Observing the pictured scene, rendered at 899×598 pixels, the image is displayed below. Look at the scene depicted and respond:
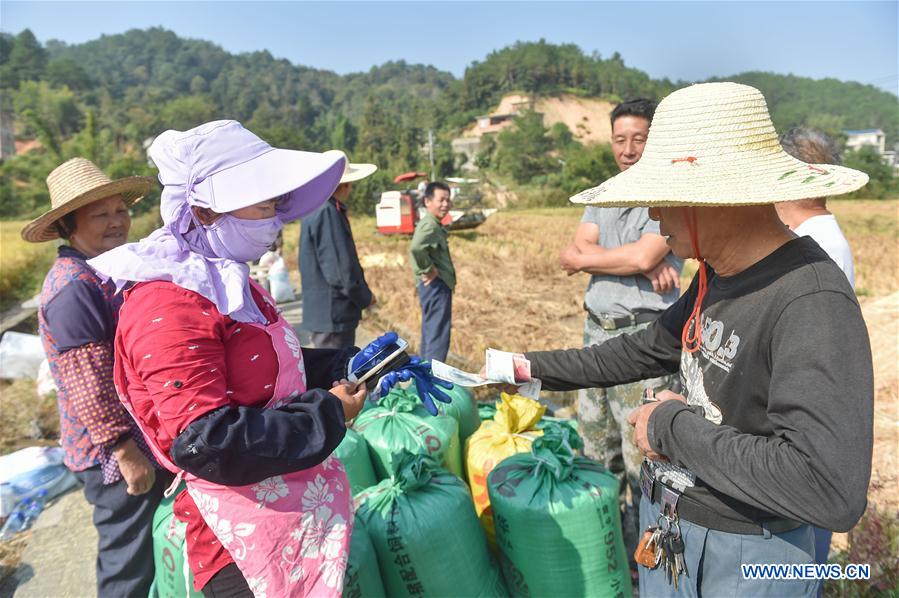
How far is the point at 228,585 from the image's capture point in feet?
4.60

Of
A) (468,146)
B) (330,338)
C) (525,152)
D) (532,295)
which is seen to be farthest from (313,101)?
(330,338)

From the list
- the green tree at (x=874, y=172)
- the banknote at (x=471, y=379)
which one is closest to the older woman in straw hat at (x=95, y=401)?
the banknote at (x=471, y=379)

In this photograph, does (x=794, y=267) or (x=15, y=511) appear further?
(x=15, y=511)

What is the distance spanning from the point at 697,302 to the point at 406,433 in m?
1.52

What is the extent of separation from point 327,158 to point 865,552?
2.52 m

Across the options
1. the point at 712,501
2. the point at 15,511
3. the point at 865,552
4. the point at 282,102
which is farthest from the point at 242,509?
the point at 282,102

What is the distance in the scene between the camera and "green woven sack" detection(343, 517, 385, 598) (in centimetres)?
182

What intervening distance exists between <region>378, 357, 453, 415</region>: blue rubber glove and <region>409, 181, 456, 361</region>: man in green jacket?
2.91 meters

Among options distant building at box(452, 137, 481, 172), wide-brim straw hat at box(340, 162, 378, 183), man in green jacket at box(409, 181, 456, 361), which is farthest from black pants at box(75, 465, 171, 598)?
distant building at box(452, 137, 481, 172)

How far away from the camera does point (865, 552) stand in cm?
220

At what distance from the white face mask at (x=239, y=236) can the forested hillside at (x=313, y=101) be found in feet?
5.13

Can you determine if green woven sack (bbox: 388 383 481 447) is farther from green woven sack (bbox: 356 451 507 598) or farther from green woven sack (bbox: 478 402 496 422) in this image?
green woven sack (bbox: 356 451 507 598)

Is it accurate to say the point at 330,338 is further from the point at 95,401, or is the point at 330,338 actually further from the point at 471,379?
the point at 471,379

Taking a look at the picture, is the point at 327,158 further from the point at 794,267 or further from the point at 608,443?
the point at 608,443
